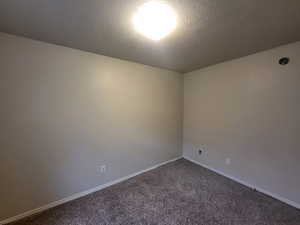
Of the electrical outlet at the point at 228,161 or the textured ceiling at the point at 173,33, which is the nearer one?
the textured ceiling at the point at 173,33

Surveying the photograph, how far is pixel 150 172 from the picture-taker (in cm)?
289

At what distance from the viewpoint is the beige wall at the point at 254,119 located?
1.95m

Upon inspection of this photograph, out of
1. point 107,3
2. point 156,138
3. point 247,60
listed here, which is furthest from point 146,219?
point 247,60

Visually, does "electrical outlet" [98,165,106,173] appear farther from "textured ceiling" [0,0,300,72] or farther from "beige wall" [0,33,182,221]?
"textured ceiling" [0,0,300,72]

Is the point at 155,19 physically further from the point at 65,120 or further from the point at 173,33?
the point at 65,120

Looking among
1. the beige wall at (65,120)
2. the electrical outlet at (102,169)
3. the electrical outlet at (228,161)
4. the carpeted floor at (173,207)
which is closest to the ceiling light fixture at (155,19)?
the beige wall at (65,120)

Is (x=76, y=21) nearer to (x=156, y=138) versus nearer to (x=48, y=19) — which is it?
(x=48, y=19)

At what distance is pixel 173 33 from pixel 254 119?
185 centimetres

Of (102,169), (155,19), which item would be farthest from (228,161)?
(155,19)

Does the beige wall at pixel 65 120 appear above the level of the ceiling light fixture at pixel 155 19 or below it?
below

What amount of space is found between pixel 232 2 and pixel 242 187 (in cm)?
258

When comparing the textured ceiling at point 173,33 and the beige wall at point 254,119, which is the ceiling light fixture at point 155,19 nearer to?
the textured ceiling at point 173,33

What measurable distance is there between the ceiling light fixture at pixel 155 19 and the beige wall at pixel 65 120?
1.00m

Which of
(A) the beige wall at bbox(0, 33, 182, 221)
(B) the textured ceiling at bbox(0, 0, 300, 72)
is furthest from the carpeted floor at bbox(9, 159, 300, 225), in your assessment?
(B) the textured ceiling at bbox(0, 0, 300, 72)
